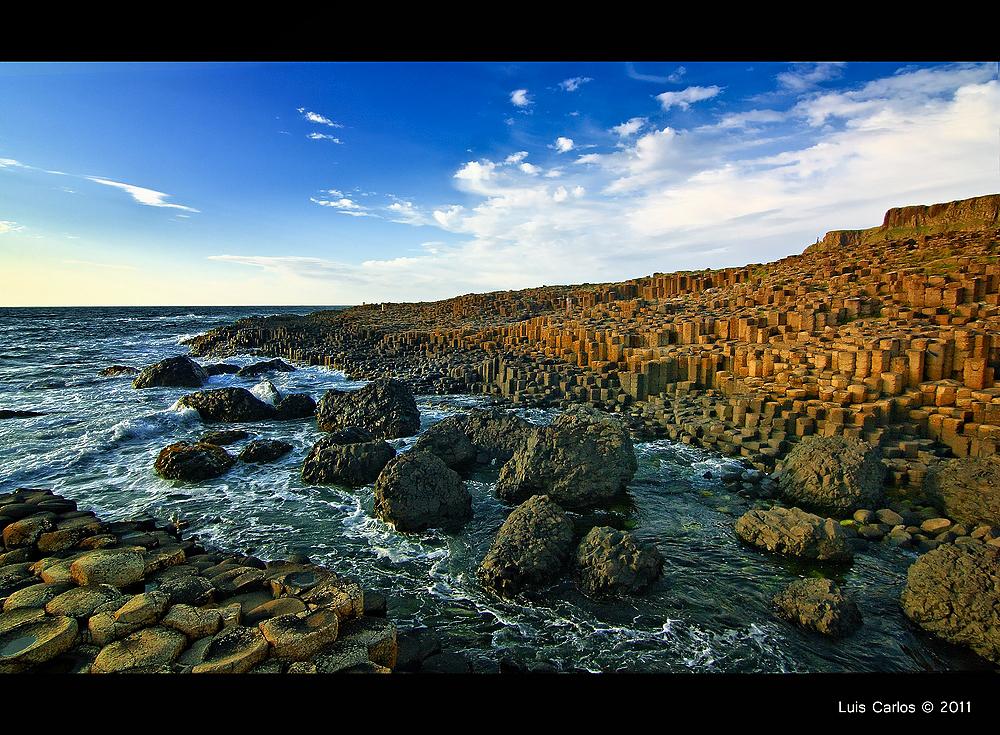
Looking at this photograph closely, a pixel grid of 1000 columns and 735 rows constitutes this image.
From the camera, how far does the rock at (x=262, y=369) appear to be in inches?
791

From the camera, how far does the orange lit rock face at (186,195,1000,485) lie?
26.2 feet

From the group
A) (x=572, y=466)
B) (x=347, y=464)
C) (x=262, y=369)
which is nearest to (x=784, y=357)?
(x=572, y=466)

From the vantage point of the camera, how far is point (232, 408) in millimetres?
11883

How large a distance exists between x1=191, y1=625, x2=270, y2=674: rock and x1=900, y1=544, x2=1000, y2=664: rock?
547 centimetres

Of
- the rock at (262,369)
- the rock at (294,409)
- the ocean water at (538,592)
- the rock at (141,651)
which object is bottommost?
the ocean water at (538,592)

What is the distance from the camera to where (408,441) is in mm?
9883

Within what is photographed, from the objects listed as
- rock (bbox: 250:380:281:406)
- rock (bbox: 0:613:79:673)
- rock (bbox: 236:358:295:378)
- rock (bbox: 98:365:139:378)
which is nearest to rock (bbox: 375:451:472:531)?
rock (bbox: 0:613:79:673)

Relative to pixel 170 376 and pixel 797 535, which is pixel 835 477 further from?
pixel 170 376

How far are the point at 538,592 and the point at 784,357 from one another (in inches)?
345

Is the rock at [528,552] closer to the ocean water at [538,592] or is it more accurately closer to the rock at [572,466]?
the ocean water at [538,592]

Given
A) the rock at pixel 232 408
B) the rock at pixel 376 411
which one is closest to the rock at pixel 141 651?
the rock at pixel 376 411

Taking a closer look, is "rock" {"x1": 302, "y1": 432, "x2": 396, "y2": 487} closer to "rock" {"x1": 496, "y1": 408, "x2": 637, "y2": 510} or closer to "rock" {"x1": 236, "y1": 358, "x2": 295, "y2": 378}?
"rock" {"x1": 496, "y1": 408, "x2": 637, "y2": 510}

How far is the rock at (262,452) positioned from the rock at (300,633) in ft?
19.5
